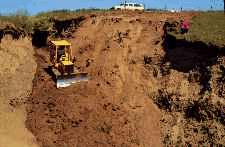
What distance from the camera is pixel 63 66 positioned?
2844cm

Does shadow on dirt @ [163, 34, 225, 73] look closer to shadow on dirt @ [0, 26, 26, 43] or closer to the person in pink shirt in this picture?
the person in pink shirt

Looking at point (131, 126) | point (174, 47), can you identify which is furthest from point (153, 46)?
point (131, 126)

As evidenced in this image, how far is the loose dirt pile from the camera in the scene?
26278 millimetres

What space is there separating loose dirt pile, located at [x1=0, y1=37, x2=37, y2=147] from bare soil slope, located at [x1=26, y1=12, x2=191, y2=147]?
1.54 ft

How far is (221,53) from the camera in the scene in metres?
26.4

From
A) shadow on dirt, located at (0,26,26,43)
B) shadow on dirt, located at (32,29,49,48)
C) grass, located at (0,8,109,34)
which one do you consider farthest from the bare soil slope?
grass, located at (0,8,109,34)

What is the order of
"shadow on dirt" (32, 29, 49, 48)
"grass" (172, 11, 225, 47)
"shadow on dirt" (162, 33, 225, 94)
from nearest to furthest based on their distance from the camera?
1. "shadow on dirt" (162, 33, 225, 94)
2. "grass" (172, 11, 225, 47)
3. "shadow on dirt" (32, 29, 49, 48)

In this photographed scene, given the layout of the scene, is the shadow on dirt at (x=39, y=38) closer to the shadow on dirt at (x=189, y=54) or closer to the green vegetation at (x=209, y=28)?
the shadow on dirt at (x=189, y=54)

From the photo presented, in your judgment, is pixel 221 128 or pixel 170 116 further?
pixel 170 116

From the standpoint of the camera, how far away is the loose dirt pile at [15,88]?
26.3m

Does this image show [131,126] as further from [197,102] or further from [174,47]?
[174,47]

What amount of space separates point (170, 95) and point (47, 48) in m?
9.88

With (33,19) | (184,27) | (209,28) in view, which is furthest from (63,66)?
(209,28)

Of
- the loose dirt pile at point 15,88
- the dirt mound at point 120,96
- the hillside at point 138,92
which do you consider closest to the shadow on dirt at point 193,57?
the hillside at point 138,92
